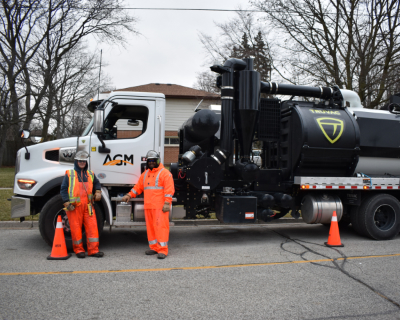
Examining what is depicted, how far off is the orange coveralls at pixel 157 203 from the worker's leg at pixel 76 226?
88cm

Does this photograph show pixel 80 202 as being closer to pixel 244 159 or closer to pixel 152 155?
pixel 152 155

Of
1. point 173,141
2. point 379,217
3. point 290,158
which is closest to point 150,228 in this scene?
point 290,158

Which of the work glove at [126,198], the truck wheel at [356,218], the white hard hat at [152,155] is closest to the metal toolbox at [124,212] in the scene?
the work glove at [126,198]

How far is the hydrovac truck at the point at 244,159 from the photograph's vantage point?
6.19m

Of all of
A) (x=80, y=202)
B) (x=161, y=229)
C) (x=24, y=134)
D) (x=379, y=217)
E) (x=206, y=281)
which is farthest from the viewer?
(x=379, y=217)

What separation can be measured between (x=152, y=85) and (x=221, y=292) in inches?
1315

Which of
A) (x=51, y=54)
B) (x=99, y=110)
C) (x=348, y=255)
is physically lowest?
(x=348, y=255)

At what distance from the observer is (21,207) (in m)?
5.88

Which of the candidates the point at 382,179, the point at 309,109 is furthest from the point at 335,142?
the point at 382,179

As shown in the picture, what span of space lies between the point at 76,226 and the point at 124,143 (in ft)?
5.40

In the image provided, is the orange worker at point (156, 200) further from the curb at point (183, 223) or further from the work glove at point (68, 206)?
the curb at point (183, 223)

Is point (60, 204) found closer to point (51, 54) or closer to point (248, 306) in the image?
point (248, 306)

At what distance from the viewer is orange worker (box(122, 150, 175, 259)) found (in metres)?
5.80

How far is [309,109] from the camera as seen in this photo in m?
7.11
